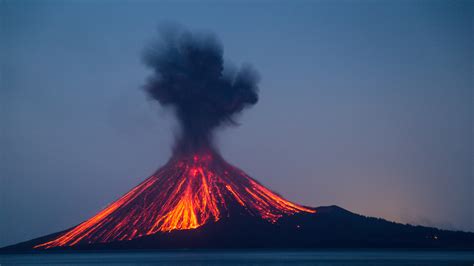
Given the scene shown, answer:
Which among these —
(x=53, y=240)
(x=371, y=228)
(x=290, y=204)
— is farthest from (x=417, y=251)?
(x=53, y=240)

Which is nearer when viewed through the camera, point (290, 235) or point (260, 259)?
point (260, 259)

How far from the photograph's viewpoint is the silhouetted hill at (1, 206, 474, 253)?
282ft

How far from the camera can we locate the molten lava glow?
86.1 meters

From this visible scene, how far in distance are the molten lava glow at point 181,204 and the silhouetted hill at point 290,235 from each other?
0.87 meters

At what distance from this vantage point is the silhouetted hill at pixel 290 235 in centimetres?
8600

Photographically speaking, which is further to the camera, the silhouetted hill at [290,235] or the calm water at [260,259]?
the silhouetted hill at [290,235]

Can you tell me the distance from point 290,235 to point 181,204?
11174 millimetres

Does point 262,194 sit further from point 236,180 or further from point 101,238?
point 101,238

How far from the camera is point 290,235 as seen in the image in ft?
291

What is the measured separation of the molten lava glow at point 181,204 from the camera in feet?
283

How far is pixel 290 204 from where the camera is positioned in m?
91.6

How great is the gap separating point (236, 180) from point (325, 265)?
787 inches

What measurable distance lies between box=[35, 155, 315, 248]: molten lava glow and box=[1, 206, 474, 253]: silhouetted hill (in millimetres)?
869

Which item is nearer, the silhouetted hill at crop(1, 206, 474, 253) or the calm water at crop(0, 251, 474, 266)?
the calm water at crop(0, 251, 474, 266)
